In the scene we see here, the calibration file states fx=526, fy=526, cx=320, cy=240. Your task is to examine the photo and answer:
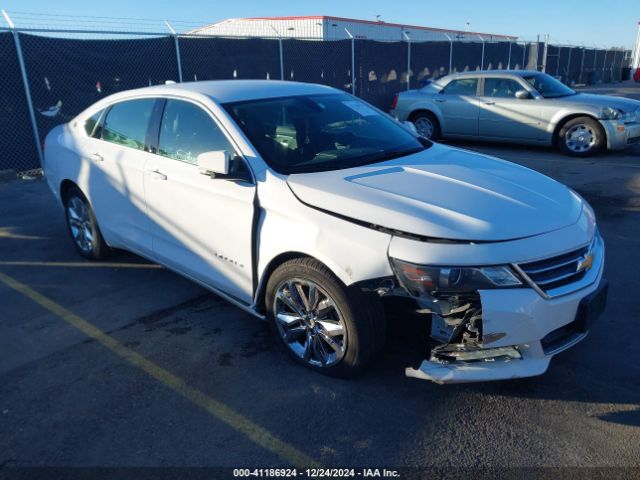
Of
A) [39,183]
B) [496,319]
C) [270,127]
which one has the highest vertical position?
[270,127]

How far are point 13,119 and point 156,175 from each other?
6.86 m

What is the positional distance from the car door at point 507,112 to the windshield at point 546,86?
0.85ft

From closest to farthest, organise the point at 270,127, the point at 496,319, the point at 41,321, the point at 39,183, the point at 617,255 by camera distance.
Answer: the point at 496,319 → the point at 270,127 → the point at 41,321 → the point at 617,255 → the point at 39,183

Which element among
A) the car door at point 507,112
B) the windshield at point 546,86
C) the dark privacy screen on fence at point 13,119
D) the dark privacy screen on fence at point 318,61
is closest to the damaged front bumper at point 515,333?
the car door at point 507,112

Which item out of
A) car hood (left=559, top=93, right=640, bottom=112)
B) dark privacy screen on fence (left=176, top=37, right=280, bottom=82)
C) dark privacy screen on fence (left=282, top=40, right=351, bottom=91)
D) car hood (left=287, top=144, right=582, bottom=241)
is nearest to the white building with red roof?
dark privacy screen on fence (left=282, top=40, right=351, bottom=91)

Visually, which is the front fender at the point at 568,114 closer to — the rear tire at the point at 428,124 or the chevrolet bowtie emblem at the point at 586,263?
the rear tire at the point at 428,124

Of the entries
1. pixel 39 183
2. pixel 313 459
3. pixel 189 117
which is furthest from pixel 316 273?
pixel 39 183

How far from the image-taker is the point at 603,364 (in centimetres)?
329

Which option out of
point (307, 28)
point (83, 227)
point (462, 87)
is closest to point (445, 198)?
point (83, 227)

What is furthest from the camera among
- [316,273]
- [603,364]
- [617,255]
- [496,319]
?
[617,255]

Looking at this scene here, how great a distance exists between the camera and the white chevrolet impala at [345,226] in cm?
266

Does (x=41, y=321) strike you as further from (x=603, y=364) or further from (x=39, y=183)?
(x=39, y=183)

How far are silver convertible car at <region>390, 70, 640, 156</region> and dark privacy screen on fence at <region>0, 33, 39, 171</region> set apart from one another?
769 cm

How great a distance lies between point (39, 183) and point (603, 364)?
895cm
